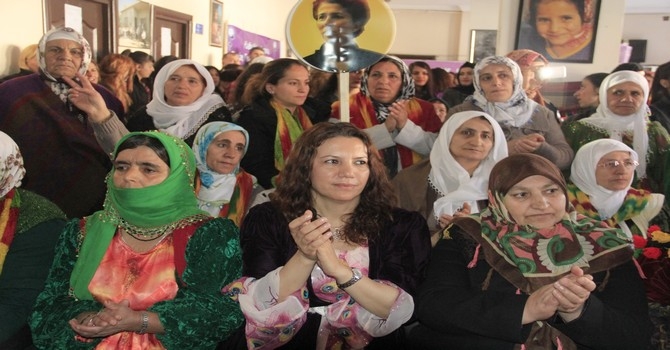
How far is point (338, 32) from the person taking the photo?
230 cm

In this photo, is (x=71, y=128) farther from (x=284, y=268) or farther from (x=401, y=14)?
(x=401, y=14)

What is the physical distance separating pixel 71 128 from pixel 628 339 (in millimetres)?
2459

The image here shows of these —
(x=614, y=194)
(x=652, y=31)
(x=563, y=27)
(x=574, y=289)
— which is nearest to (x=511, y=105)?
(x=614, y=194)

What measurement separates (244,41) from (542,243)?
8047 mm

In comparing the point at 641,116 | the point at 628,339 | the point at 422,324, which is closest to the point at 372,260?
the point at 422,324

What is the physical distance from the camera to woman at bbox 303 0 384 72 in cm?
229

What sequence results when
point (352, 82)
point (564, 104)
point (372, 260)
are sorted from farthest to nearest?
point (564, 104)
point (352, 82)
point (372, 260)

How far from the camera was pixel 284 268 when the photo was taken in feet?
5.82

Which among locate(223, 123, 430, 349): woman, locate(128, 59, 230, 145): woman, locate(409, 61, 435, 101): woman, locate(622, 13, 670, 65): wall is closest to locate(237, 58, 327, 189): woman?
locate(128, 59, 230, 145): woman

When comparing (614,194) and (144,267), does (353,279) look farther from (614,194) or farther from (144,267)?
(614,194)

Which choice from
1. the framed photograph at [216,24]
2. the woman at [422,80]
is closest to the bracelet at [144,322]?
the woman at [422,80]

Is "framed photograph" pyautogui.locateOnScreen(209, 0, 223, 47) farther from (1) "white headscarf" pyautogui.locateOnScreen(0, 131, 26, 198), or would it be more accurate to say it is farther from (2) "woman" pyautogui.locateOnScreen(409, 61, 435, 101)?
(1) "white headscarf" pyautogui.locateOnScreen(0, 131, 26, 198)

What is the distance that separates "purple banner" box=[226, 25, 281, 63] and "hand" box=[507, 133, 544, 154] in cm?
663

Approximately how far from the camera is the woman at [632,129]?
10.2ft
